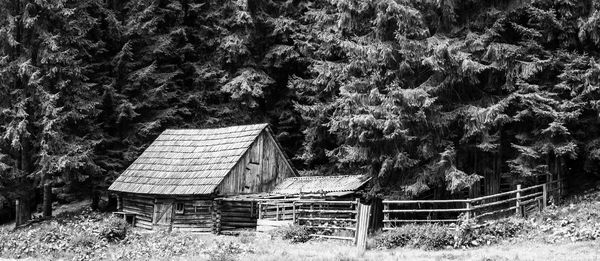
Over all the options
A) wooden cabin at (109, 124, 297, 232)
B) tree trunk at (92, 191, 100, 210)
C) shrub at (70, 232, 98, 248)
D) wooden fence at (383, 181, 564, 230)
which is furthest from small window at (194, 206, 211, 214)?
tree trunk at (92, 191, 100, 210)

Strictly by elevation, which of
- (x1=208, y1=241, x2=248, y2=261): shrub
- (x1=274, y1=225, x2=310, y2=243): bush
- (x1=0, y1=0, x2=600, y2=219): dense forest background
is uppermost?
(x1=0, y1=0, x2=600, y2=219): dense forest background

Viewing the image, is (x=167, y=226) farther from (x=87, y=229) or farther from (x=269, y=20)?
(x=269, y=20)

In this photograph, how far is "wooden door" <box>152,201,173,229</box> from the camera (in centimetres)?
2967

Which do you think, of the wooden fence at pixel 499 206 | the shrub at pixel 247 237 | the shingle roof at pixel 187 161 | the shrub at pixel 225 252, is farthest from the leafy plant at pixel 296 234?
the shingle roof at pixel 187 161

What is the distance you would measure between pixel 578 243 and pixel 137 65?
2756cm

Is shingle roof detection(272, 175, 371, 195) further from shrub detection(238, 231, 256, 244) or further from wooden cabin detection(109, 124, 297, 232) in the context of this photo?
shrub detection(238, 231, 256, 244)

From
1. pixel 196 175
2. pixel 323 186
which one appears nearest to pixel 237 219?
pixel 196 175

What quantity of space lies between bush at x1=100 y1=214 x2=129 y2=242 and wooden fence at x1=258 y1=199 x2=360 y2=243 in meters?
5.69

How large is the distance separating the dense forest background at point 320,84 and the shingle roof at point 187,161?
2.47 meters

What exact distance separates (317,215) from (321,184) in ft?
8.73

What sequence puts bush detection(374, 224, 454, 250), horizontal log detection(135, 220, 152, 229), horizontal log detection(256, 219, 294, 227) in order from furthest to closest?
horizontal log detection(135, 220, 152, 229) → horizontal log detection(256, 219, 294, 227) → bush detection(374, 224, 454, 250)

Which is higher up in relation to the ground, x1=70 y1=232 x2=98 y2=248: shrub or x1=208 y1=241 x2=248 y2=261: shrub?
x1=208 y1=241 x2=248 y2=261: shrub

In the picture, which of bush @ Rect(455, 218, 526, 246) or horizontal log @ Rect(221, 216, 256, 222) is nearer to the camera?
bush @ Rect(455, 218, 526, 246)

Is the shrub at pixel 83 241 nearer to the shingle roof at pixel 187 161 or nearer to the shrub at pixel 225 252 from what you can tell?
the shrub at pixel 225 252
